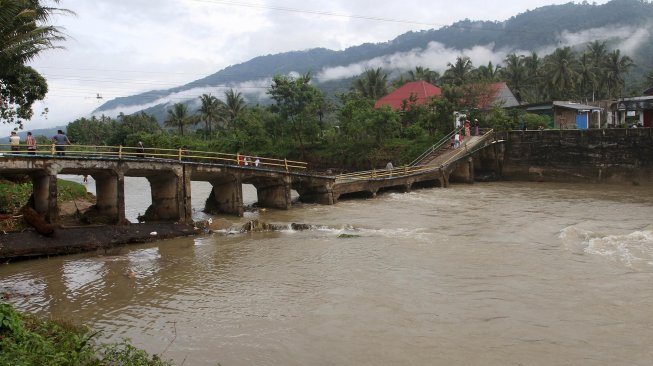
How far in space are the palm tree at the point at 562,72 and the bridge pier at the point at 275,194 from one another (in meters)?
46.0

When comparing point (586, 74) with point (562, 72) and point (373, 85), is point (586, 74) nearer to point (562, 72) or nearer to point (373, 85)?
point (562, 72)

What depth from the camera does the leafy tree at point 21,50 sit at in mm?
17641

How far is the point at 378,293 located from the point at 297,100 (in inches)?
1580

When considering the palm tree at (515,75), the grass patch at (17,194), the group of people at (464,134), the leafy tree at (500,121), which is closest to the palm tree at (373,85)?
the palm tree at (515,75)

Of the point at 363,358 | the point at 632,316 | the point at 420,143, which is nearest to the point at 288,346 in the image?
the point at 363,358

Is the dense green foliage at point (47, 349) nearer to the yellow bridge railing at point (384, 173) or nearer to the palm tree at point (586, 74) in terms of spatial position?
the yellow bridge railing at point (384, 173)

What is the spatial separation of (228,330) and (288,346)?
5.45 feet

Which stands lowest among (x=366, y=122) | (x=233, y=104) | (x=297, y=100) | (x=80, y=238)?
(x=80, y=238)

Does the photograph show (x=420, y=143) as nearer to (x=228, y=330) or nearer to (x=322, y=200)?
(x=322, y=200)

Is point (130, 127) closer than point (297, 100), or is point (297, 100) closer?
point (297, 100)

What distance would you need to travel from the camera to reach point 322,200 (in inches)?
1235

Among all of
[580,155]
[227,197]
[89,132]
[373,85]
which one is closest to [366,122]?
[580,155]

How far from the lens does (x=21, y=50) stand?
20.4 metres

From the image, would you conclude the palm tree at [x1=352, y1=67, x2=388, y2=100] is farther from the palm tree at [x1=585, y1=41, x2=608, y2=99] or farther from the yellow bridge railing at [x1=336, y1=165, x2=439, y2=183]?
the yellow bridge railing at [x1=336, y1=165, x2=439, y2=183]
